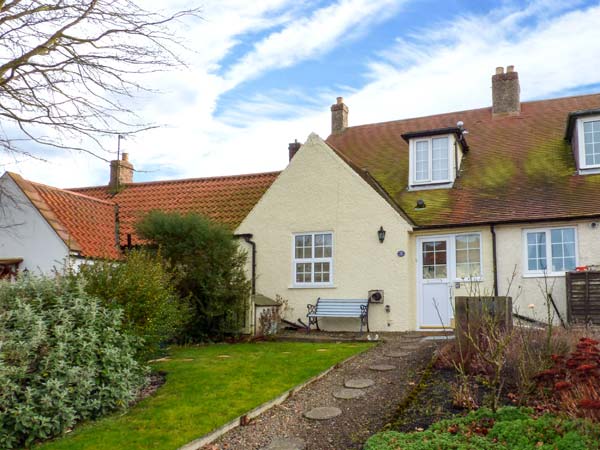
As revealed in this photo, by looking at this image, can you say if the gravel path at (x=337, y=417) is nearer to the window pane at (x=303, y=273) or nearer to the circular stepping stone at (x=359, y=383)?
the circular stepping stone at (x=359, y=383)

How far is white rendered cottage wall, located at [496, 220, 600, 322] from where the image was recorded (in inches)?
534

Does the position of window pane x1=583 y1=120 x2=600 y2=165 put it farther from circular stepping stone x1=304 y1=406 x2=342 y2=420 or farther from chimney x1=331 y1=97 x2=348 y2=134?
circular stepping stone x1=304 y1=406 x2=342 y2=420

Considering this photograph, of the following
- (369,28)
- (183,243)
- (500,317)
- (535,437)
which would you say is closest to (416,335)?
(500,317)

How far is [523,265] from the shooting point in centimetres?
1420

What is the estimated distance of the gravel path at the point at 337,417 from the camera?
632 centimetres

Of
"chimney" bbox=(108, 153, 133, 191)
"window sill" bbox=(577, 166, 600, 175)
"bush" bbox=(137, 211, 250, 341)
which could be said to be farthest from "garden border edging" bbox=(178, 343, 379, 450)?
"chimney" bbox=(108, 153, 133, 191)

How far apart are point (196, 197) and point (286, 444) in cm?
1469

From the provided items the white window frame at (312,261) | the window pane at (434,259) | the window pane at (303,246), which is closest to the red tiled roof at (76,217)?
the white window frame at (312,261)

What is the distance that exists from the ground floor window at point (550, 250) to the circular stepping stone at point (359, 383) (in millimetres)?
7165

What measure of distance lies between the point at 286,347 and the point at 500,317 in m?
5.10

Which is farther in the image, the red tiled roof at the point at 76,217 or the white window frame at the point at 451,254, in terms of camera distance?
the red tiled roof at the point at 76,217

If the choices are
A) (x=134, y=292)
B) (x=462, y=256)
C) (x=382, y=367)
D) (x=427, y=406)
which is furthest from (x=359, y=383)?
(x=462, y=256)

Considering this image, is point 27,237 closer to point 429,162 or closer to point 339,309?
point 339,309

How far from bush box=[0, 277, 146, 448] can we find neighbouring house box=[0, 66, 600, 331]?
6075 millimetres
